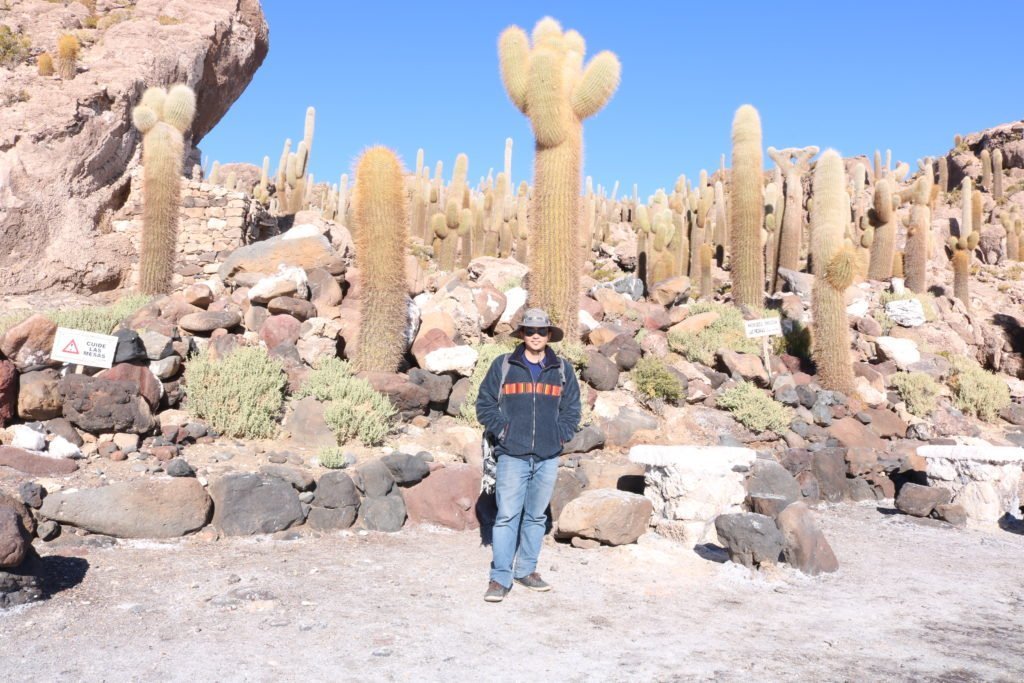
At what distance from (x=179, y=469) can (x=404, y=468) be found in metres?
1.77

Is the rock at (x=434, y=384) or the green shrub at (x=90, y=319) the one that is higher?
the green shrub at (x=90, y=319)

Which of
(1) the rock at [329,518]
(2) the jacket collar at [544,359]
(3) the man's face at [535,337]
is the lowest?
(1) the rock at [329,518]

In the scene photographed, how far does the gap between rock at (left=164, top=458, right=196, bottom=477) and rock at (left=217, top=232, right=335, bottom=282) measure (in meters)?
5.03

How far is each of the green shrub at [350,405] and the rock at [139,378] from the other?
1353mm

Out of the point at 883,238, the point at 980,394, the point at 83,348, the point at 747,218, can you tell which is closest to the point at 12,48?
the point at 83,348

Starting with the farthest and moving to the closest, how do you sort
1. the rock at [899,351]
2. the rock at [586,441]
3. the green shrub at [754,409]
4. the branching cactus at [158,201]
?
the rock at [899,351], the branching cactus at [158,201], the green shrub at [754,409], the rock at [586,441]

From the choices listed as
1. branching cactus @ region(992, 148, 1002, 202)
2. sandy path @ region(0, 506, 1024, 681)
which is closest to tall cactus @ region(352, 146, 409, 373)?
sandy path @ region(0, 506, 1024, 681)

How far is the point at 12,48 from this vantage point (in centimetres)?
1488

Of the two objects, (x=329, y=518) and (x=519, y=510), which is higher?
(x=519, y=510)

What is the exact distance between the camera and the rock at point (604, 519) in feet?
18.4

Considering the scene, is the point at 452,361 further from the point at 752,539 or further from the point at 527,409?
the point at 752,539

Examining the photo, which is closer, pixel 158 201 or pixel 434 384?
pixel 434 384

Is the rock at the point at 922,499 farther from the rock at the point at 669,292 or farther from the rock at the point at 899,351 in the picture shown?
the rock at the point at 669,292

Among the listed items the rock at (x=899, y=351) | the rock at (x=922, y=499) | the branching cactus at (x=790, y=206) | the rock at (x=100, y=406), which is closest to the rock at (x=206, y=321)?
the rock at (x=100, y=406)
